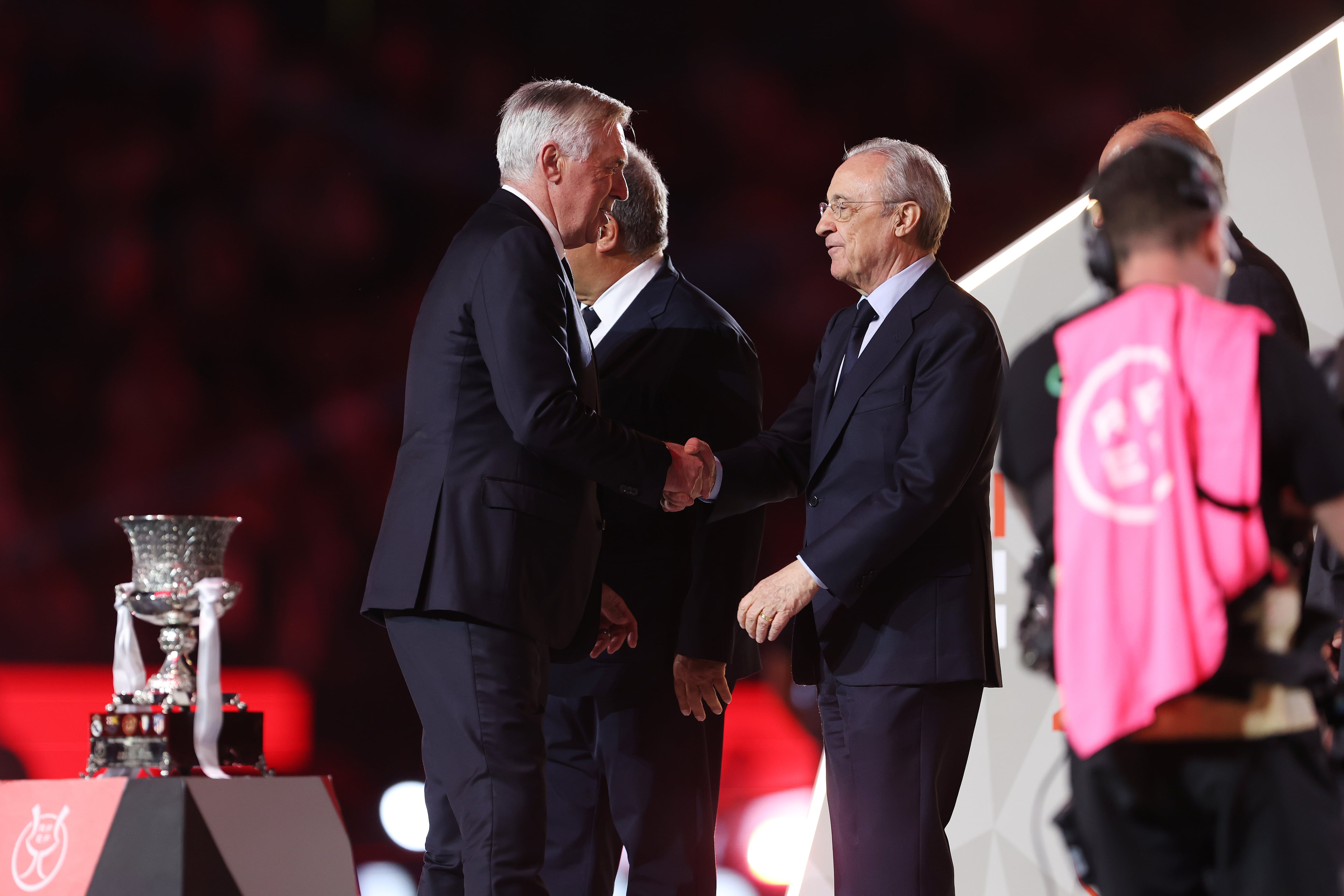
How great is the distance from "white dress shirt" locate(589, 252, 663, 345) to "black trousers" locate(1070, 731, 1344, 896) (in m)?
1.53

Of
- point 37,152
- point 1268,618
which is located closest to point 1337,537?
point 1268,618

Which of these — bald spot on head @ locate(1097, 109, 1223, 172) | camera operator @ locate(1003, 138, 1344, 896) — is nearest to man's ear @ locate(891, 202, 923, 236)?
bald spot on head @ locate(1097, 109, 1223, 172)

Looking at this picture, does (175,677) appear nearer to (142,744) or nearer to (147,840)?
(142,744)

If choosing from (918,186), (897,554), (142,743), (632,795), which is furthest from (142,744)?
(918,186)

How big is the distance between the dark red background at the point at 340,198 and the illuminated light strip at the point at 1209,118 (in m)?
1.28

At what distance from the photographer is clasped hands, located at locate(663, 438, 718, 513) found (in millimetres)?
2207

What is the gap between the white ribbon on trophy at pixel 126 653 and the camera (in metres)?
2.80

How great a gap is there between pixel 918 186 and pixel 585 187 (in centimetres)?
59

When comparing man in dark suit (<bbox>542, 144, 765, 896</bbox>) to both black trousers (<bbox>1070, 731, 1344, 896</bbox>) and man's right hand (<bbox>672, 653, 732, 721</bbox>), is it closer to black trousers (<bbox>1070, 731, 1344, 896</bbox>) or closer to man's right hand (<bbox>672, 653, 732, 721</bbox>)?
man's right hand (<bbox>672, 653, 732, 721</bbox>)

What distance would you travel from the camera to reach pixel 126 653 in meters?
2.82

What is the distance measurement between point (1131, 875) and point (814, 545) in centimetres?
91

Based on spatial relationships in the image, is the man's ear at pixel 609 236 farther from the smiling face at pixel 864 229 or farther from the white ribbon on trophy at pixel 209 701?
the white ribbon on trophy at pixel 209 701

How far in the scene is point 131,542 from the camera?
9.36 ft

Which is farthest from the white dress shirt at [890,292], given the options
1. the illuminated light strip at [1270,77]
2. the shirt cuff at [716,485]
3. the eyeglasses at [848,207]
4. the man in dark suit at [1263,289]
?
the illuminated light strip at [1270,77]
